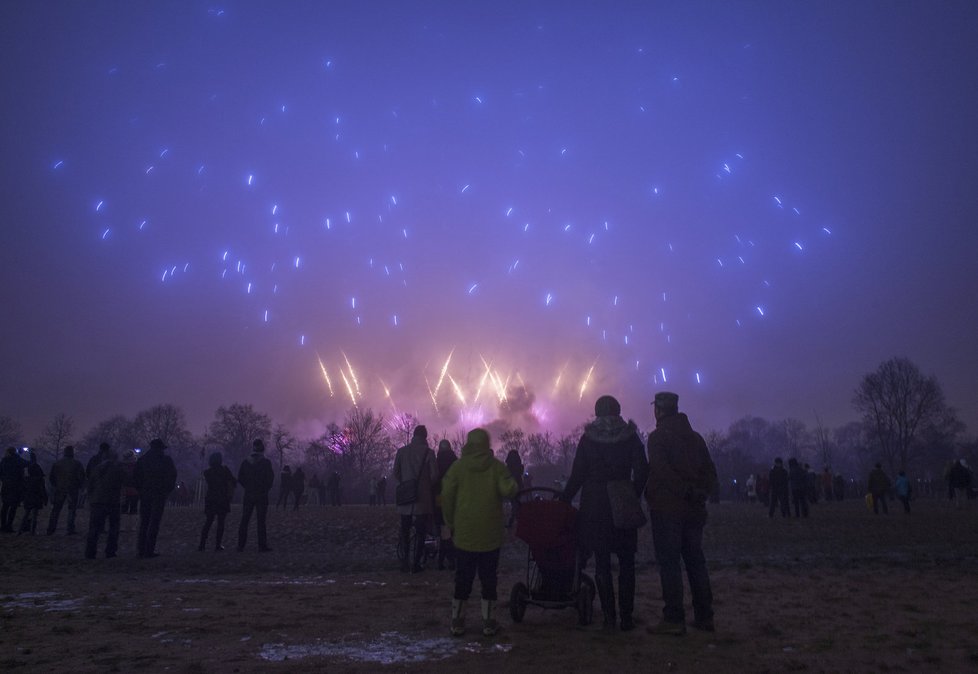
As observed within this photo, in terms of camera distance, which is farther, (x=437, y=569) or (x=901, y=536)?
(x=901, y=536)

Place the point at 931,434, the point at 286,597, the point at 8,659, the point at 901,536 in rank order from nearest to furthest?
the point at 8,659, the point at 286,597, the point at 901,536, the point at 931,434

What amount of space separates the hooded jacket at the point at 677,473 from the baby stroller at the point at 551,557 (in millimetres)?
858

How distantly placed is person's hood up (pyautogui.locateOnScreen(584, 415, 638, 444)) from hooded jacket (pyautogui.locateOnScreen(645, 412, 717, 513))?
242 millimetres

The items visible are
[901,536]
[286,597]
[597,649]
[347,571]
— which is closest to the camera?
[597,649]

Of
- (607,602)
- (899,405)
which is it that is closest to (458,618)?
(607,602)

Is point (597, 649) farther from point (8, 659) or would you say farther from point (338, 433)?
point (338, 433)

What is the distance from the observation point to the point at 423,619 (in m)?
6.59

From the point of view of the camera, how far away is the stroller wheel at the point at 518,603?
6.34m

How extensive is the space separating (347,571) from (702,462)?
710 centimetres

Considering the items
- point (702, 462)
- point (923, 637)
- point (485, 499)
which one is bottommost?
point (923, 637)

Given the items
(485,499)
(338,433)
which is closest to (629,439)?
(485,499)

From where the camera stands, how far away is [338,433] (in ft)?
316

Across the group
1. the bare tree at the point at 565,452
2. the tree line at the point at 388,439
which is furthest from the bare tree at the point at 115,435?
the bare tree at the point at 565,452

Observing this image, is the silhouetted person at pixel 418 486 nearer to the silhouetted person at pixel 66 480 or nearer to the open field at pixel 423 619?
the open field at pixel 423 619
